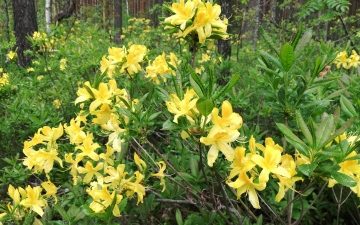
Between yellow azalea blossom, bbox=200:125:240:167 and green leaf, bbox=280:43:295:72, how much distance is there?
0.33 m

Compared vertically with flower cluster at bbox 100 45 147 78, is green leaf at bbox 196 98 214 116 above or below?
above

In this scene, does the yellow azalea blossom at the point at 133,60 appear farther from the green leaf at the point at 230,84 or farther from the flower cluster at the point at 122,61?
the green leaf at the point at 230,84

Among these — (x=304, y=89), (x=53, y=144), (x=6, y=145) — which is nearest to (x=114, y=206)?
(x=53, y=144)

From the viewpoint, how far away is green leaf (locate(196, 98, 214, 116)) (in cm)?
87

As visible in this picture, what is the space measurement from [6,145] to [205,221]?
2223mm

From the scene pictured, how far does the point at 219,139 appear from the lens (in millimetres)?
970

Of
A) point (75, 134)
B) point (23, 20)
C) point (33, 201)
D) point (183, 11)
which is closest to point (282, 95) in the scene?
point (183, 11)

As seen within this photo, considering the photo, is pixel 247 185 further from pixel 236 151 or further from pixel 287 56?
pixel 287 56

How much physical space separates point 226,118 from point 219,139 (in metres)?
0.06

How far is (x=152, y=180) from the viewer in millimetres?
1945

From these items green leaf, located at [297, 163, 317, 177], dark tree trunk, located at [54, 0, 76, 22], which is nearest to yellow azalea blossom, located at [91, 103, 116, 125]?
green leaf, located at [297, 163, 317, 177]

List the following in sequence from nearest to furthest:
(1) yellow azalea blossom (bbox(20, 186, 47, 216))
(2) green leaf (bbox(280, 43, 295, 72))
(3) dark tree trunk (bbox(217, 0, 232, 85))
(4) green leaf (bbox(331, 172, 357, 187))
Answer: (4) green leaf (bbox(331, 172, 357, 187)) < (2) green leaf (bbox(280, 43, 295, 72)) < (1) yellow azalea blossom (bbox(20, 186, 47, 216)) < (3) dark tree trunk (bbox(217, 0, 232, 85))

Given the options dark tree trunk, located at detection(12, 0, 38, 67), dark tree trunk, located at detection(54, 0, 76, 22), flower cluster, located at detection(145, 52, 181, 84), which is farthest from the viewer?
Answer: dark tree trunk, located at detection(54, 0, 76, 22)

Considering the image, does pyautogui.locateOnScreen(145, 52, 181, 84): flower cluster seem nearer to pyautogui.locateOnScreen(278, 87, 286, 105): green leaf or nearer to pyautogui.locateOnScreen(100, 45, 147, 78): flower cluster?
pyautogui.locateOnScreen(100, 45, 147, 78): flower cluster
